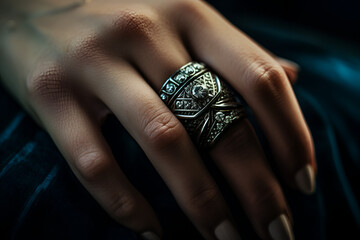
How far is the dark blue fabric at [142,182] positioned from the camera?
62 centimetres

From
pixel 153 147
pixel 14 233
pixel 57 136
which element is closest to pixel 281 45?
pixel 153 147

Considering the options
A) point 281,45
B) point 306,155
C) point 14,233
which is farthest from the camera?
point 281,45

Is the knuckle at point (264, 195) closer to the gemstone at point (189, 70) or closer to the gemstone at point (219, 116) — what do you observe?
the gemstone at point (219, 116)

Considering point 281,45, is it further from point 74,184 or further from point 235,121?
point 74,184

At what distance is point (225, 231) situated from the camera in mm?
635

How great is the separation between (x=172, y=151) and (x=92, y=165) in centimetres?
16

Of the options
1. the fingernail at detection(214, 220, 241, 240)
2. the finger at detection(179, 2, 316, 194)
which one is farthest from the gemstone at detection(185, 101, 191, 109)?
the fingernail at detection(214, 220, 241, 240)

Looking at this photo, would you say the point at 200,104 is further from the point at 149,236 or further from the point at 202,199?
the point at 149,236

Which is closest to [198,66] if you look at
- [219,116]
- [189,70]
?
[189,70]

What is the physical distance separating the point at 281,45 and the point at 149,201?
84cm

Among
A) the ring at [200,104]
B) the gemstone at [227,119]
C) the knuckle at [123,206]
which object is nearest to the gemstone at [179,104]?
the ring at [200,104]

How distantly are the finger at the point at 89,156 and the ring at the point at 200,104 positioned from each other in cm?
18

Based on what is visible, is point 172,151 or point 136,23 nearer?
point 172,151

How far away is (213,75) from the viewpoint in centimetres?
70
